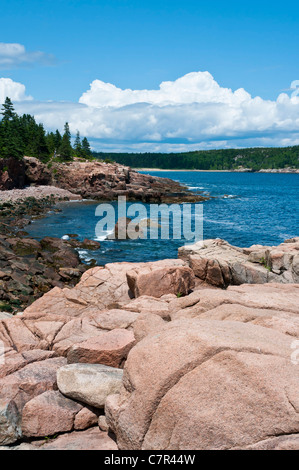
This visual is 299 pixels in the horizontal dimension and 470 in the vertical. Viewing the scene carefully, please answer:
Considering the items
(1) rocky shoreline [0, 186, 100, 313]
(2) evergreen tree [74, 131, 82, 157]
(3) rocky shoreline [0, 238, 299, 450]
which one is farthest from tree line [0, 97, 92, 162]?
(3) rocky shoreline [0, 238, 299, 450]

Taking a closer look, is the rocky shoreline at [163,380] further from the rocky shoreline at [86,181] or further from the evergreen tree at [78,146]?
the evergreen tree at [78,146]

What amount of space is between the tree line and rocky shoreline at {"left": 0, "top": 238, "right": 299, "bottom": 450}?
75007mm

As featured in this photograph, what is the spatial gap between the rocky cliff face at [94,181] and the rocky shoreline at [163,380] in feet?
242

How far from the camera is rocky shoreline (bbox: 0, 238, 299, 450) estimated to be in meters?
6.44

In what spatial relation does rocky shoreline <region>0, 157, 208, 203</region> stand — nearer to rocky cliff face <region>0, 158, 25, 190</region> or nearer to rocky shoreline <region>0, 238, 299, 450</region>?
rocky cliff face <region>0, 158, 25, 190</region>

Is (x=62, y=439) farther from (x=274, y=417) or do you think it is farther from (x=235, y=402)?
(x=274, y=417)

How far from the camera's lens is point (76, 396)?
8977 mm

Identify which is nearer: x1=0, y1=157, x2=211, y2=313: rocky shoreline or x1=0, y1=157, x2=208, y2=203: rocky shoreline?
x1=0, y1=157, x2=211, y2=313: rocky shoreline

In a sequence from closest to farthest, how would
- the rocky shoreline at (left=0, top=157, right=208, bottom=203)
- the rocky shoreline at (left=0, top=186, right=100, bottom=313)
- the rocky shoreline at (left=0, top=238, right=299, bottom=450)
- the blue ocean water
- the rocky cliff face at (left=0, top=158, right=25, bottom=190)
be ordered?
the rocky shoreline at (left=0, top=238, right=299, bottom=450) → the rocky shoreline at (left=0, top=186, right=100, bottom=313) → the blue ocean water → the rocky cliff face at (left=0, top=158, right=25, bottom=190) → the rocky shoreline at (left=0, top=157, right=208, bottom=203)

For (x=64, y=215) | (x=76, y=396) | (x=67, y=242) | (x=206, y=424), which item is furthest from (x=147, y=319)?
(x=64, y=215)

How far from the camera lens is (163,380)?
280 inches

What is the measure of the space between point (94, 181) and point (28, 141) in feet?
102

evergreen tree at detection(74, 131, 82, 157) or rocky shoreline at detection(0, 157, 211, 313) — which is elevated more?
evergreen tree at detection(74, 131, 82, 157)

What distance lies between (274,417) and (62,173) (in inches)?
3762
